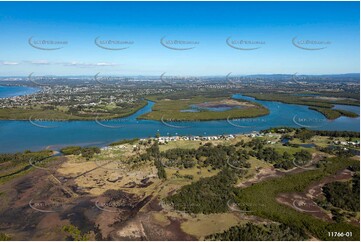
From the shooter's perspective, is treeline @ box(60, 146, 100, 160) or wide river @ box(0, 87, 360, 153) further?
wide river @ box(0, 87, 360, 153)

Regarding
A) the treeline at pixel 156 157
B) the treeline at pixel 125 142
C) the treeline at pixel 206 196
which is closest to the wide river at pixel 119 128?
→ the treeline at pixel 125 142

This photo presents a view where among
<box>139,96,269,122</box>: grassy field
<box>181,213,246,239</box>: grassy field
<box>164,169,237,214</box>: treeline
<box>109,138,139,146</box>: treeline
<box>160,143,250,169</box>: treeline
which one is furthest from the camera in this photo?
<box>139,96,269,122</box>: grassy field

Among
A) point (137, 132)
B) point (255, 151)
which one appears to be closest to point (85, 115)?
point (137, 132)

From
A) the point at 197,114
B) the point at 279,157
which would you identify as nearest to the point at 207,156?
the point at 279,157

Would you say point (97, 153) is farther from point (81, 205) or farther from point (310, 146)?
point (310, 146)

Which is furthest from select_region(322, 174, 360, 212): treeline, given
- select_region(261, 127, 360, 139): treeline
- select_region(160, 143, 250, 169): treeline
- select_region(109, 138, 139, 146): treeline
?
select_region(109, 138, 139, 146): treeline

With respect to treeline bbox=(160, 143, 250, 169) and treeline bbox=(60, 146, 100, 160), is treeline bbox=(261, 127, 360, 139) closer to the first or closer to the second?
treeline bbox=(160, 143, 250, 169)
